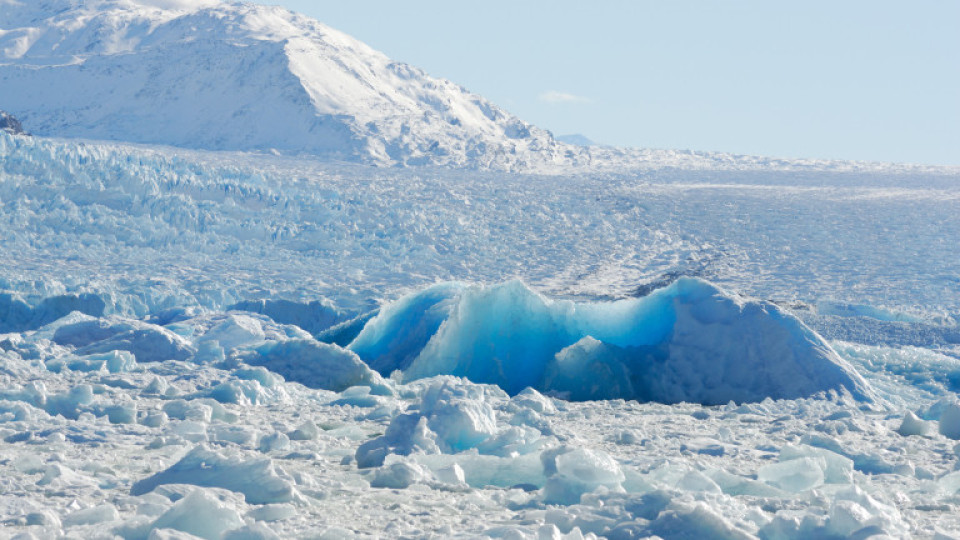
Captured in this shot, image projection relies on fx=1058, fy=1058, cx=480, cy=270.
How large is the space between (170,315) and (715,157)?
29.8 m

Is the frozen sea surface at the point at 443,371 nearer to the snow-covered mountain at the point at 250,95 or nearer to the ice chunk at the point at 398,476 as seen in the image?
the ice chunk at the point at 398,476

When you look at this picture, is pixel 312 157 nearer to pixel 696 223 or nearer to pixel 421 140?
pixel 421 140

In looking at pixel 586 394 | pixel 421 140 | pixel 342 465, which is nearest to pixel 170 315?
pixel 586 394

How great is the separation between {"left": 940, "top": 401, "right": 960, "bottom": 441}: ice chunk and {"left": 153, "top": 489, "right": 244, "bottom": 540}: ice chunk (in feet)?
12.9

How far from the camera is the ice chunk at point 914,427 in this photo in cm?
554

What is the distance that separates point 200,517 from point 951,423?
13.4 feet

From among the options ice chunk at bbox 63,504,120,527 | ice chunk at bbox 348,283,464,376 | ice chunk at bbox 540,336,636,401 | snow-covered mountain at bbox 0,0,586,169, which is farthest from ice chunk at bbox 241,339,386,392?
snow-covered mountain at bbox 0,0,586,169

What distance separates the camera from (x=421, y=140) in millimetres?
31516

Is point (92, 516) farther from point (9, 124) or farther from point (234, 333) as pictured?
point (9, 124)

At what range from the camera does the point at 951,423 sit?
5523 mm

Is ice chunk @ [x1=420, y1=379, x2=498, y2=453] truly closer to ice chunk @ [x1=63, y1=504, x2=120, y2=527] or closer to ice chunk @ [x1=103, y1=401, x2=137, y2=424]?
ice chunk @ [x1=103, y1=401, x2=137, y2=424]

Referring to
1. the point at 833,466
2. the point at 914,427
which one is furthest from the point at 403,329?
the point at 833,466

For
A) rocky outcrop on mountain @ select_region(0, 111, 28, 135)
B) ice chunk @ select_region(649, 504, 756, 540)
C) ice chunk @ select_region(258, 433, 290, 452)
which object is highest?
rocky outcrop on mountain @ select_region(0, 111, 28, 135)

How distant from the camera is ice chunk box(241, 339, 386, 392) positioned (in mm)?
7129
